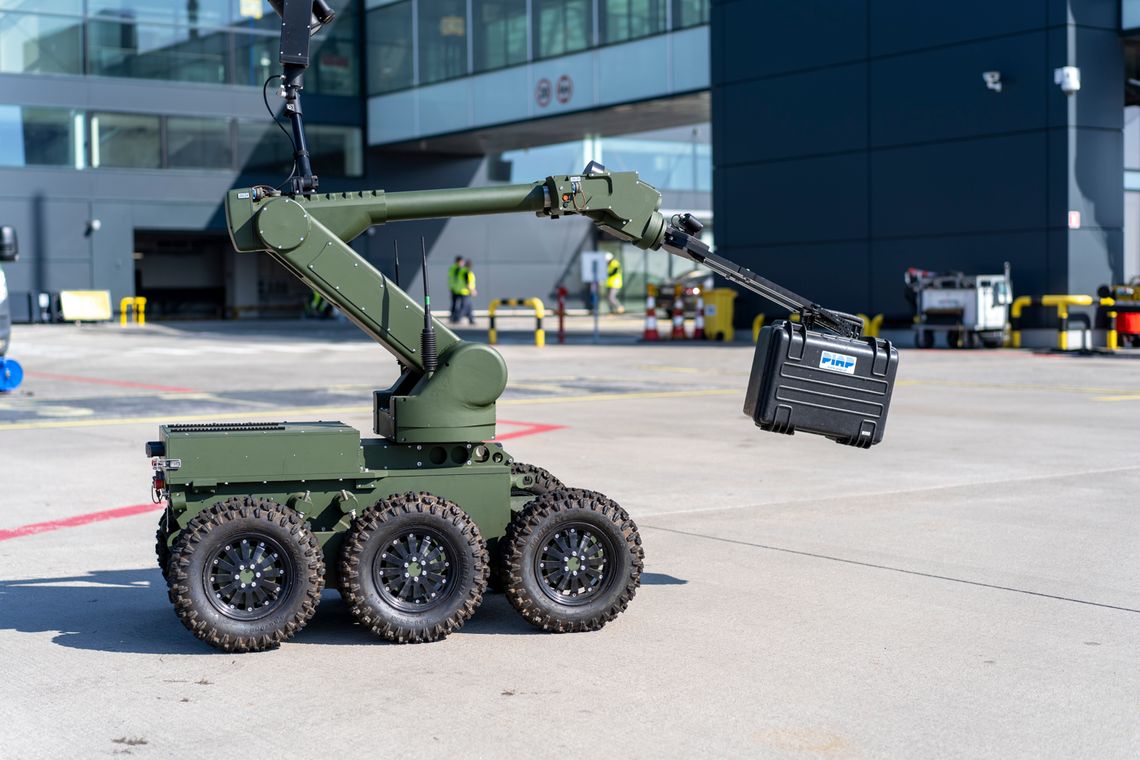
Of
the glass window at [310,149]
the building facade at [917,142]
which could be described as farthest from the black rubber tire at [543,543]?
the glass window at [310,149]

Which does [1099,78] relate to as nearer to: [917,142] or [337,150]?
[917,142]

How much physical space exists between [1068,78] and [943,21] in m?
3.12

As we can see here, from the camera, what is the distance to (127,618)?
6246 millimetres

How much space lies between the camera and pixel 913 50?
2859cm

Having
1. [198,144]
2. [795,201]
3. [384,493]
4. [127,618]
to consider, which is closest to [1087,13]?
[795,201]

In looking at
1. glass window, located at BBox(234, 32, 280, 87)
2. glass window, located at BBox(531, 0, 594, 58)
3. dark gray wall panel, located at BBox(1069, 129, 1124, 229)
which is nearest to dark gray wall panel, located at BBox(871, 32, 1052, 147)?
dark gray wall panel, located at BBox(1069, 129, 1124, 229)

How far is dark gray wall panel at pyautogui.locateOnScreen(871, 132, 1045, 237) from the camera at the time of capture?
27.0 meters

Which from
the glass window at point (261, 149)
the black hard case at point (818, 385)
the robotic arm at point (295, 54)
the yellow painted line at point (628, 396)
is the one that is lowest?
the yellow painted line at point (628, 396)

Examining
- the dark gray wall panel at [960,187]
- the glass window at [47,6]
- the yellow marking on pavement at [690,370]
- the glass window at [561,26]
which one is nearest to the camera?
the yellow marking on pavement at [690,370]

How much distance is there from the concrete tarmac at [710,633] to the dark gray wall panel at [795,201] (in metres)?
17.7

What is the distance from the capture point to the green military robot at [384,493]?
222 inches

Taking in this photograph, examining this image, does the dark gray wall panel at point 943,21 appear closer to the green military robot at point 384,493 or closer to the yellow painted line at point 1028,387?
the yellow painted line at point 1028,387

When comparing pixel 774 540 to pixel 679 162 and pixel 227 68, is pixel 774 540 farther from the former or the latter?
pixel 679 162

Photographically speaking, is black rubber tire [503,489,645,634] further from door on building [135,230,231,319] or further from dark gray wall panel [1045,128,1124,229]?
door on building [135,230,231,319]
